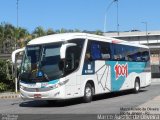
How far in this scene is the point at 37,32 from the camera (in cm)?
8081

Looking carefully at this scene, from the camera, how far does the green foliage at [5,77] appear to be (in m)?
34.7

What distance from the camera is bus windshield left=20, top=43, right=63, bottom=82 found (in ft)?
65.5

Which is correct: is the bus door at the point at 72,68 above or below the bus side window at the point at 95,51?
below

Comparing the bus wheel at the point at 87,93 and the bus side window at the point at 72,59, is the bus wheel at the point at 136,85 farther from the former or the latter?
the bus side window at the point at 72,59

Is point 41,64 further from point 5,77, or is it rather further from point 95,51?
point 5,77

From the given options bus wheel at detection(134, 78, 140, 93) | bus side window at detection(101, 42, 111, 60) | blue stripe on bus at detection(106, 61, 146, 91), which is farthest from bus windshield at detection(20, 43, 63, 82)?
bus wheel at detection(134, 78, 140, 93)

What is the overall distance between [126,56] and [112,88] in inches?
115

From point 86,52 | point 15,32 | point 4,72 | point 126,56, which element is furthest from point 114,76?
point 15,32

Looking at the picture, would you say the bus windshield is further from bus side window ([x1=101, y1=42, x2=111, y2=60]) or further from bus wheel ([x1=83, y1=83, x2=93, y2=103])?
bus side window ([x1=101, y1=42, x2=111, y2=60])

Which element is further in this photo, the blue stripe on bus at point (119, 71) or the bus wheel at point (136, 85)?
the bus wheel at point (136, 85)

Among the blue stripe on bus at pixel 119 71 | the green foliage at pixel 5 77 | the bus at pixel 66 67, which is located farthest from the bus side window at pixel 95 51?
the green foliage at pixel 5 77

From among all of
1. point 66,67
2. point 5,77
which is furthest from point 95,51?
point 5,77

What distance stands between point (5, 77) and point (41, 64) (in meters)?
15.5

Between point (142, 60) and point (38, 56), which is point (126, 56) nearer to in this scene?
point (142, 60)
